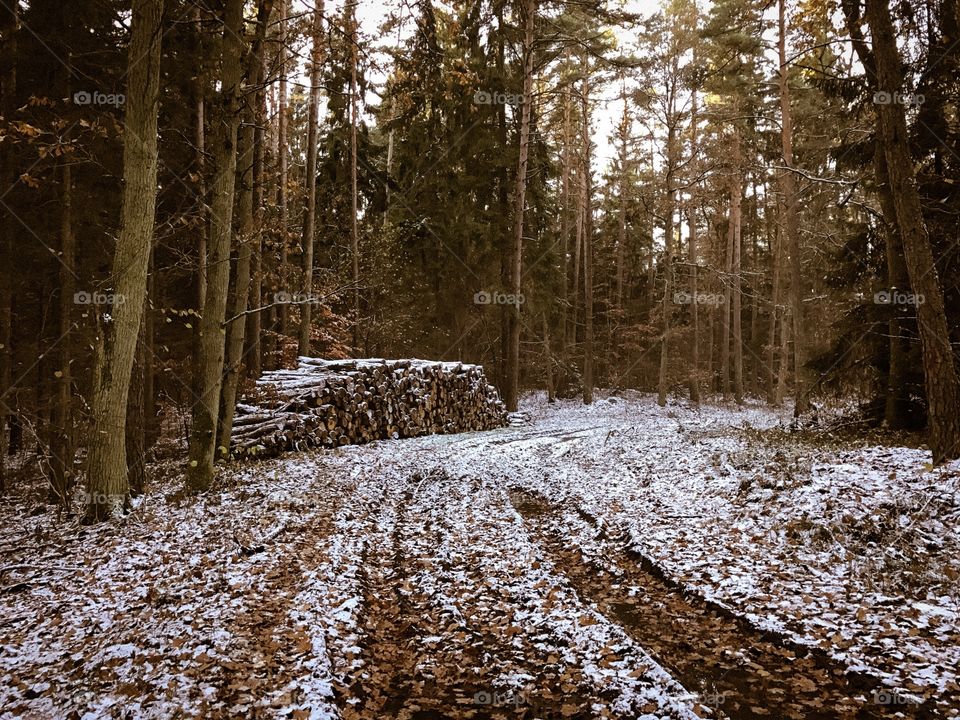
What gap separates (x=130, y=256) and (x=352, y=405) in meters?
7.35

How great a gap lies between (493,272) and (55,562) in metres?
18.7

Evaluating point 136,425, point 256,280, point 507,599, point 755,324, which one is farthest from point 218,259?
point 755,324

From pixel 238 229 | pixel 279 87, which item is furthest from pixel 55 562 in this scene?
pixel 279 87

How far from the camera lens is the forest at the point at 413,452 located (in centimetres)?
405

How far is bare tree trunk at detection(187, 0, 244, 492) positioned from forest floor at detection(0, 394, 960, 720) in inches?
32.8

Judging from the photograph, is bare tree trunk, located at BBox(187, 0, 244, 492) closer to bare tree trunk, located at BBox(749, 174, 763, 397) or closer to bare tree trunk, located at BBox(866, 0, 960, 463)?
bare tree trunk, located at BBox(866, 0, 960, 463)

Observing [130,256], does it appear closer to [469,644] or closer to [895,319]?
[469,644]

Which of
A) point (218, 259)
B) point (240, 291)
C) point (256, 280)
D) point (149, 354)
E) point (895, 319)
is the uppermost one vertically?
point (256, 280)

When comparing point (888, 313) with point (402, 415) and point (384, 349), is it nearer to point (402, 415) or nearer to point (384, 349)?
point (402, 415)

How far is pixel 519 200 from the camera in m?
19.5

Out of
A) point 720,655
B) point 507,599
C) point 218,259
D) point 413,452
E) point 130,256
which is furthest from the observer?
point 413,452

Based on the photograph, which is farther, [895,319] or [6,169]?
[6,169]

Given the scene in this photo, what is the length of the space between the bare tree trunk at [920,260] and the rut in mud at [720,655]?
178 inches

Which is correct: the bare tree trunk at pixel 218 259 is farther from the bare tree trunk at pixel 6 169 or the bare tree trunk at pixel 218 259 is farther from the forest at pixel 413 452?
the bare tree trunk at pixel 6 169
